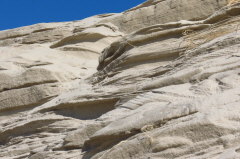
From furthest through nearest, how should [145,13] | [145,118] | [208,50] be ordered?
[145,13]
[208,50]
[145,118]

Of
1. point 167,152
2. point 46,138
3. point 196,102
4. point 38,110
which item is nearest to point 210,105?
point 196,102

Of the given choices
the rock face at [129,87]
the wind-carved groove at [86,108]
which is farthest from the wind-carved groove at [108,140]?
the wind-carved groove at [86,108]

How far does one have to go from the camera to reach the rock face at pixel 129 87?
6812 millimetres

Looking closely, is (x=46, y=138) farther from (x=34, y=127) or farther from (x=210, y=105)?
(x=210, y=105)

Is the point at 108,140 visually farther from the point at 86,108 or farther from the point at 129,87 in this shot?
the point at 86,108

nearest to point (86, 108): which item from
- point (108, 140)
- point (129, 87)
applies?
point (129, 87)

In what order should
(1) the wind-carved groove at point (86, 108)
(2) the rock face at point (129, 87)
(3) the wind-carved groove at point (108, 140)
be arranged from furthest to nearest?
→ 1. (1) the wind-carved groove at point (86, 108)
2. (3) the wind-carved groove at point (108, 140)
3. (2) the rock face at point (129, 87)

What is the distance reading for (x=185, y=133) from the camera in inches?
262

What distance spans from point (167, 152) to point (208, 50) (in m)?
3.51

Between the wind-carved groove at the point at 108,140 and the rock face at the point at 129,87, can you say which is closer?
the rock face at the point at 129,87

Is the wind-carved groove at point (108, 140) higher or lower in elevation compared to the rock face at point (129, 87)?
lower

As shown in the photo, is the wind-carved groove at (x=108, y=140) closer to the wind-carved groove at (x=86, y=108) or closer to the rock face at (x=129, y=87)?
the rock face at (x=129, y=87)

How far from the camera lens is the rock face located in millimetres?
6812

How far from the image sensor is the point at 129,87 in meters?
9.99
